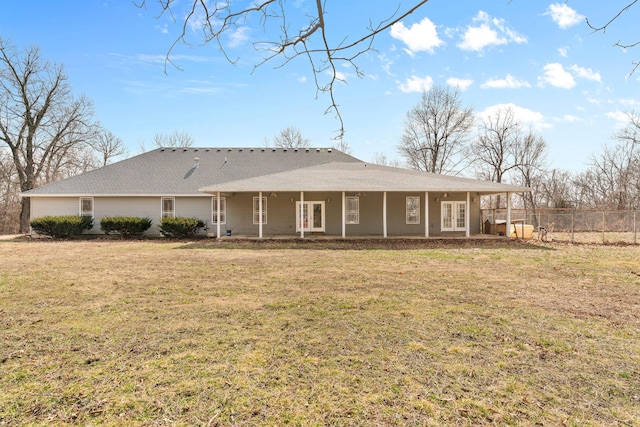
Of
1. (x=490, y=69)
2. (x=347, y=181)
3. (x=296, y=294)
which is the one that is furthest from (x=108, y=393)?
(x=347, y=181)

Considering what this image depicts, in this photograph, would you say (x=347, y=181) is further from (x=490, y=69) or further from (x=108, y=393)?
(x=108, y=393)

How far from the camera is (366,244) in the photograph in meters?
15.0

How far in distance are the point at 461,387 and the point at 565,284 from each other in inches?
229

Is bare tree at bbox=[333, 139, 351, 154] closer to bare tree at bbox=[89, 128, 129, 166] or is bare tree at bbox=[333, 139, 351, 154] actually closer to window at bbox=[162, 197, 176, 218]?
window at bbox=[162, 197, 176, 218]

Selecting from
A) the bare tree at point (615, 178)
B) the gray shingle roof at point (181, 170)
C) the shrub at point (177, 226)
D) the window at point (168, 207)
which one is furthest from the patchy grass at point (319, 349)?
the bare tree at point (615, 178)

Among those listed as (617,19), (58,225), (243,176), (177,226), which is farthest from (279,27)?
(58,225)

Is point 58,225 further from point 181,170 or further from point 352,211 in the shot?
A: point 352,211

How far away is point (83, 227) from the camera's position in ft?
58.4

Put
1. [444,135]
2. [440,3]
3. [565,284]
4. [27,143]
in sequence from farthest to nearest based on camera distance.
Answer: [444,135] < [27,143] < [565,284] < [440,3]

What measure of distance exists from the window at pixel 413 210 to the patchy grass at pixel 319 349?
1007cm

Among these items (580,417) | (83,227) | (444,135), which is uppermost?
(444,135)

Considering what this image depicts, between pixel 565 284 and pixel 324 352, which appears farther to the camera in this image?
pixel 565 284

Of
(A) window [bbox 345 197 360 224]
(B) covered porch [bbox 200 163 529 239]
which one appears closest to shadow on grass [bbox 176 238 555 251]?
(B) covered porch [bbox 200 163 529 239]

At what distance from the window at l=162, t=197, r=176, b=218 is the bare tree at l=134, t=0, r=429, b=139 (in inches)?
667
